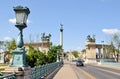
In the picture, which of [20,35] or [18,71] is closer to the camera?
[18,71]

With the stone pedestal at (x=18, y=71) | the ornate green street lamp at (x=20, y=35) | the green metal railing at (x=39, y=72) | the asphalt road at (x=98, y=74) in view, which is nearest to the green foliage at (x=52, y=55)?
the asphalt road at (x=98, y=74)

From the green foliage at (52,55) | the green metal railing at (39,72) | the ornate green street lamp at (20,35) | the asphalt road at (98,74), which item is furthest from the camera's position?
the green foliage at (52,55)

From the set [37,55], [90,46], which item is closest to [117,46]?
[90,46]

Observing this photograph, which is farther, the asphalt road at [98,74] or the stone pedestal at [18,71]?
the asphalt road at [98,74]

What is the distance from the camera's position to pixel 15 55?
14914mm

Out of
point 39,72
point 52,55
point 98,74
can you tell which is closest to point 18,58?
point 39,72

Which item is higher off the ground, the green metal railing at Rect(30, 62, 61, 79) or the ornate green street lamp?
the ornate green street lamp

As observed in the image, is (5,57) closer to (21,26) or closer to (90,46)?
(90,46)

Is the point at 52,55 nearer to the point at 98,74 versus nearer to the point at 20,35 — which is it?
the point at 98,74

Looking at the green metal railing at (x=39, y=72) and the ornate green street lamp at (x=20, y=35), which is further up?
the ornate green street lamp at (x=20, y=35)

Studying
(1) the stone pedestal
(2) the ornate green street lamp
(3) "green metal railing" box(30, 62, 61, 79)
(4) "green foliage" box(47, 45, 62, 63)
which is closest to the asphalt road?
(3) "green metal railing" box(30, 62, 61, 79)

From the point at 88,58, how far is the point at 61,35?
16.0 m

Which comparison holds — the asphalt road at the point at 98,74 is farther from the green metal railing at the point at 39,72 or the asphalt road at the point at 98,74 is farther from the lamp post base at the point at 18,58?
the lamp post base at the point at 18,58

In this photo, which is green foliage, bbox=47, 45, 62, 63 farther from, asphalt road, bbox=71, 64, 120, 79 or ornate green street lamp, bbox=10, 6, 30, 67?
ornate green street lamp, bbox=10, 6, 30, 67
